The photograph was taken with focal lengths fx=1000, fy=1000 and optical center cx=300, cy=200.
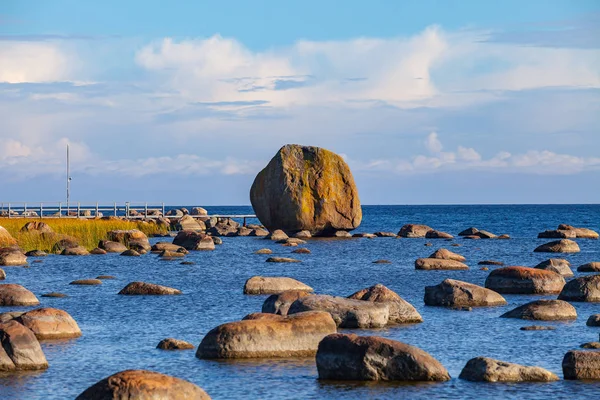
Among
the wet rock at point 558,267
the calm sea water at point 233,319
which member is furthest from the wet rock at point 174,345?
the wet rock at point 558,267

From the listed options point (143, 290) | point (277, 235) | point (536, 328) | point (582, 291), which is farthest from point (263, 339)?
point (277, 235)

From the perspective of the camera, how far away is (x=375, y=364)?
55.8 ft

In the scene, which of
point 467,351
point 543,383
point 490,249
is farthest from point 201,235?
point 543,383

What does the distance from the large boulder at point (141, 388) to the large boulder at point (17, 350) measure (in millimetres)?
4308

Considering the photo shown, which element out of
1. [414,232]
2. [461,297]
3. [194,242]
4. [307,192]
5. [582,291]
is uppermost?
[307,192]

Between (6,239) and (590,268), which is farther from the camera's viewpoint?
(6,239)

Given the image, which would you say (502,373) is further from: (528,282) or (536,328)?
(528,282)

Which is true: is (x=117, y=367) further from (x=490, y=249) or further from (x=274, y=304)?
(x=490, y=249)

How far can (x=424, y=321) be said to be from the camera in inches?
995

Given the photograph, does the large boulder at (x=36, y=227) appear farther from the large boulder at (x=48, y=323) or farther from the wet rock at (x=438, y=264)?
the large boulder at (x=48, y=323)

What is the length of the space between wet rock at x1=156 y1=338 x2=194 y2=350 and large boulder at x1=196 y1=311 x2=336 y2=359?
111cm

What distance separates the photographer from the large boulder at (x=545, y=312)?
2544cm

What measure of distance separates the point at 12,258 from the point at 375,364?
104 feet

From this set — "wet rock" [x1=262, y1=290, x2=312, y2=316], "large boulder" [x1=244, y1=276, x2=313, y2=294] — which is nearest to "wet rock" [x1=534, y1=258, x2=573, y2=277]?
"large boulder" [x1=244, y1=276, x2=313, y2=294]
